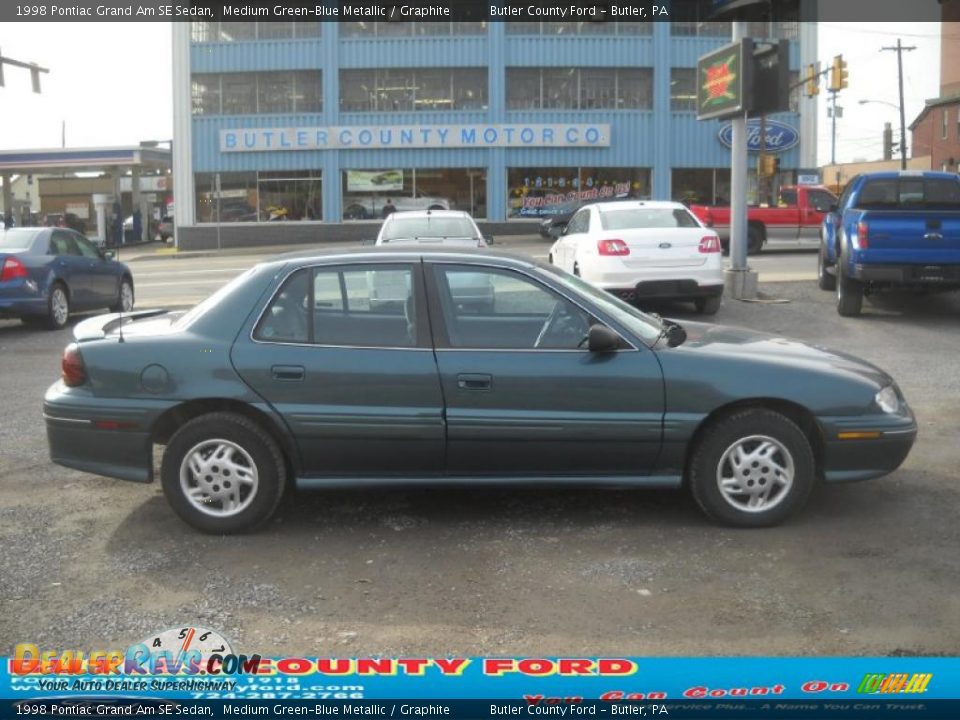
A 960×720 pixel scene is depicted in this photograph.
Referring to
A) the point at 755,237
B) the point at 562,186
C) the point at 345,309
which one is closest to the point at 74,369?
the point at 345,309

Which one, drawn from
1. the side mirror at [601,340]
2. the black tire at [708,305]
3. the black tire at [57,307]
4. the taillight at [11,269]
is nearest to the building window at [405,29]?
the black tire at [57,307]

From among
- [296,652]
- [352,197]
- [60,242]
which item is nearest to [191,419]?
[296,652]

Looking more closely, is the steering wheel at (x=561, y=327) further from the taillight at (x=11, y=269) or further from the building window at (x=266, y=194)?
the building window at (x=266, y=194)

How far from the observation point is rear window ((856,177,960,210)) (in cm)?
1359

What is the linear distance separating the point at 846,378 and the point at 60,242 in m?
11.6

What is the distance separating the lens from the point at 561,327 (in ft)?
18.0

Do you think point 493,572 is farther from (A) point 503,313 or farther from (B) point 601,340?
(A) point 503,313

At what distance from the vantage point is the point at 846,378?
5.46 meters

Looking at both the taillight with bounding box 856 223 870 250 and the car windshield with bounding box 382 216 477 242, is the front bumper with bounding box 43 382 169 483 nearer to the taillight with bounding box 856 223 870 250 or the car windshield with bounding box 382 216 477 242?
the car windshield with bounding box 382 216 477 242

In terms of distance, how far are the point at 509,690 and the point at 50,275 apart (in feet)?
39.9

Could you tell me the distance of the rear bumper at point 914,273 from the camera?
12.3 metres

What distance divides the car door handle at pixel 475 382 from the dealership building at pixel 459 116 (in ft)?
108

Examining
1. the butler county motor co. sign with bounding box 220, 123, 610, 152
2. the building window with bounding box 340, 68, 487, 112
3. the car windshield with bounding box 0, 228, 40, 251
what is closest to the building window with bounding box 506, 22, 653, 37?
the building window with bounding box 340, 68, 487, 112

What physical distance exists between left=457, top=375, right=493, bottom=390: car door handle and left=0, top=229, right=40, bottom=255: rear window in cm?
1000
